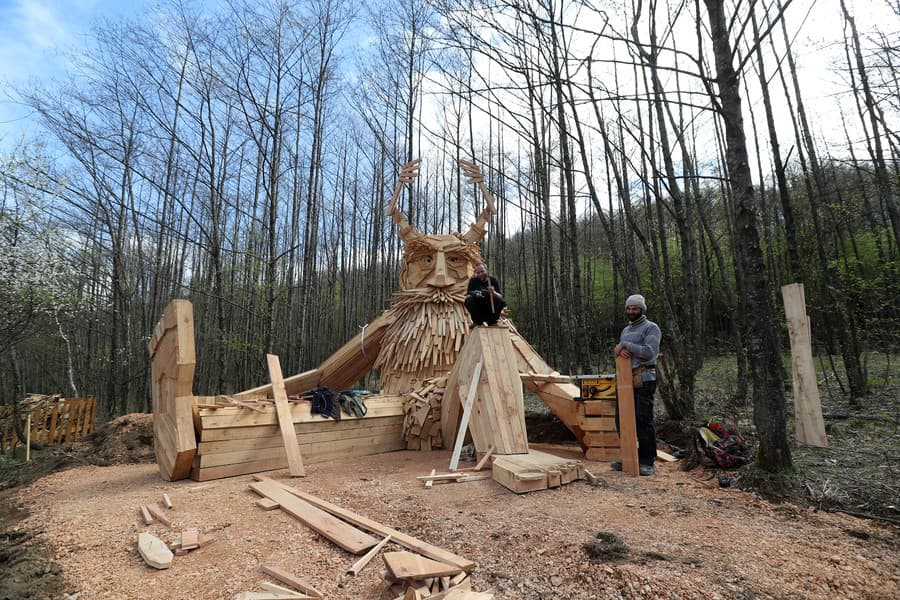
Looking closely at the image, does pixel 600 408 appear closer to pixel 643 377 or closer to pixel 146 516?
pixel 643 377

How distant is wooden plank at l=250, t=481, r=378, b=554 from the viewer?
97.2 inches

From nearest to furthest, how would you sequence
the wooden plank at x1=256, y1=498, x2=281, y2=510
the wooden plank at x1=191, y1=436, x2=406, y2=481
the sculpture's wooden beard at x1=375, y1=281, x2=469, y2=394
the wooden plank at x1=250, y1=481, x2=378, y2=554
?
the wooden plank at x1=250, y1=481, x2=378, y2=554, the wooden plank at x1=256, y1=498, x2=281, y2=510, the wooden plank at x1=191, y1=436, x2=406, y2=481, the sculpture's wooden beard at x1=375, y1=281, x2=469, y2=394

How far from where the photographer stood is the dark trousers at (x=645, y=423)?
13.8ft

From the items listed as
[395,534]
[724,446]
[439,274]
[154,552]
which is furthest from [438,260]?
[154,552]

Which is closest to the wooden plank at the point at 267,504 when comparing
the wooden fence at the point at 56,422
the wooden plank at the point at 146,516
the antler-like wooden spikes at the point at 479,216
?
the wooden plank at the point at 146,516

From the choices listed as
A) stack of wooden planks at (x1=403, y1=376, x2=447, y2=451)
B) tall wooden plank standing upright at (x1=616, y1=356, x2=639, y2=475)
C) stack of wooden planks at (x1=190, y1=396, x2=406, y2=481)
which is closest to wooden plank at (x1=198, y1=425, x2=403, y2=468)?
stack of wooden planks at (x1=190, y1=396, x2=406, y2=481)

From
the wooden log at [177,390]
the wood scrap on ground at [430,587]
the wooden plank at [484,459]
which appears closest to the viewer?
the wood scrap on ground at [430,587]

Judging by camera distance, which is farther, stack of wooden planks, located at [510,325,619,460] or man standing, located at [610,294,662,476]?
stack of wooden planks, located at [510,325,619,460]

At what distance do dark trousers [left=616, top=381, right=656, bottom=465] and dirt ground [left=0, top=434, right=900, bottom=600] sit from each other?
33cm

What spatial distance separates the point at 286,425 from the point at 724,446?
4.64 m

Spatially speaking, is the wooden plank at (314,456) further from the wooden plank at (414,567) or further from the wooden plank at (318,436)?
the wooden plank at (414,567)

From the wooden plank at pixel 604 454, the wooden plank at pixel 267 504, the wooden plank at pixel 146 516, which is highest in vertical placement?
the wooden plank at pixel 146 516

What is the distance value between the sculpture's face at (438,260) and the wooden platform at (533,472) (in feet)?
10.4

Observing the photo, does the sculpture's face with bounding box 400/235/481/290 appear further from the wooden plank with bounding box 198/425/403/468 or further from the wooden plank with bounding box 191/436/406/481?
the wooden plank with bounding box 191/436/406/481
